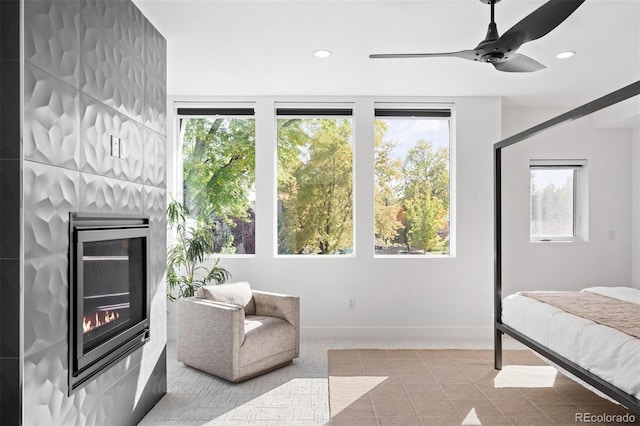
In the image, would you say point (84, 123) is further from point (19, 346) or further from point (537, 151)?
point (537, 151)

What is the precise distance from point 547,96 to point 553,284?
2115 mm

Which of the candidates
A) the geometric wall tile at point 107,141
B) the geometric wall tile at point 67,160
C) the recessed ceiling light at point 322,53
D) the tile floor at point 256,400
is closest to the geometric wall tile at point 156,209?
the geometric wall tile at point 67,160

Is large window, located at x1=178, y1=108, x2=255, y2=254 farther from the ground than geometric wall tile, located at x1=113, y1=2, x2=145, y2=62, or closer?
closer

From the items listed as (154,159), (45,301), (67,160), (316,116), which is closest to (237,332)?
(154,159)

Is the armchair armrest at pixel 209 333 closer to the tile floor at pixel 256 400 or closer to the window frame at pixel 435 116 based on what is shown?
the tile floor at pixel 256 400

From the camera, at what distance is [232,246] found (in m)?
5.07

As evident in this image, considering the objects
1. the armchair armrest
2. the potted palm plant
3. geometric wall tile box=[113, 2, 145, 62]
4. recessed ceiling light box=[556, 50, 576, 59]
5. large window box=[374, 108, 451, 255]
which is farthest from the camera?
large window box=[374, 108, 451, 255]

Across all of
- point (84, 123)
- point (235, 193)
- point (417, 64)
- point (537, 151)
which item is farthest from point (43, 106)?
point (537, 151)

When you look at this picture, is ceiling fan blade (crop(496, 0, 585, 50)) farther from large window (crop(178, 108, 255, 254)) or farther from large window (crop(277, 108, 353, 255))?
large window (crop(178, 108, 255, 254))

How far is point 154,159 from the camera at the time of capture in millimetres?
3105

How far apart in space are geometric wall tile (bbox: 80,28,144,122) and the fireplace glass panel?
2.46 feet

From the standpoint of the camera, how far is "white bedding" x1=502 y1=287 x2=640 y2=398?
2.29 m

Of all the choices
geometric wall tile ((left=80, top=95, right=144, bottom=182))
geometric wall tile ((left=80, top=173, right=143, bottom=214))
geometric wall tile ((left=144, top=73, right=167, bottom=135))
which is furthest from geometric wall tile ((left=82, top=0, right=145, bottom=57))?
geometric wall tile ((left=80, top=173, right=143, bottom=214))
